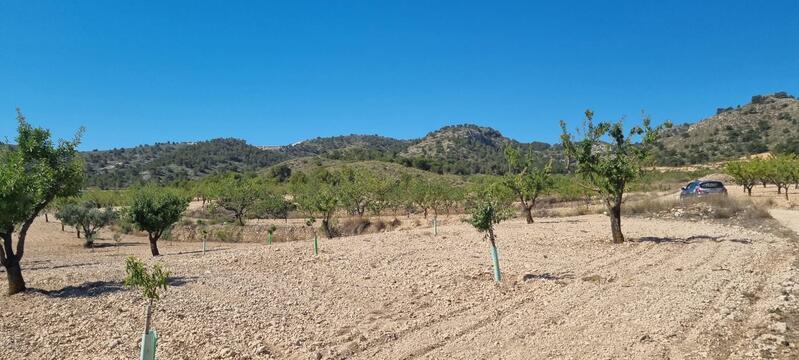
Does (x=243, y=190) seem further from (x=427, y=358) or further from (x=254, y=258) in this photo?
(x=427, y=358)

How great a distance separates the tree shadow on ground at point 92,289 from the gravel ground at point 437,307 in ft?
0.19

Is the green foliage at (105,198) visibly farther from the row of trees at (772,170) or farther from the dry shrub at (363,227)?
the row of trees at (772,170)

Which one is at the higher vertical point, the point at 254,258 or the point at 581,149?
the point at 581,149

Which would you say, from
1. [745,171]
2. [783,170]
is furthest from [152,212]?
[745,171]

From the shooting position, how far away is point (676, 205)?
112 ft

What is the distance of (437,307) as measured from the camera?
37.4 feet

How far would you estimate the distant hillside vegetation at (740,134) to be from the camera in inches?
3875

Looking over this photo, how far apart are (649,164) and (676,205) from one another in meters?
17.0

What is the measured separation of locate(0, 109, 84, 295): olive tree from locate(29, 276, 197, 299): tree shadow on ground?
1034mm

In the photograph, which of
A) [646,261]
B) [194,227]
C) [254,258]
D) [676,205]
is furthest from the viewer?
[194,227]

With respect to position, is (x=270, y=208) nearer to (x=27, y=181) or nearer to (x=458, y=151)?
(x=27, y=181)

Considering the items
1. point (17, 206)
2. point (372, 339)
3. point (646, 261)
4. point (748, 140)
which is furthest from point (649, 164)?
point (748, 140)

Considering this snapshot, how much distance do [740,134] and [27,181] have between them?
12580 cm

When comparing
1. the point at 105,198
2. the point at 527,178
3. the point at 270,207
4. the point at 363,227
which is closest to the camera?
the point at 527,178
